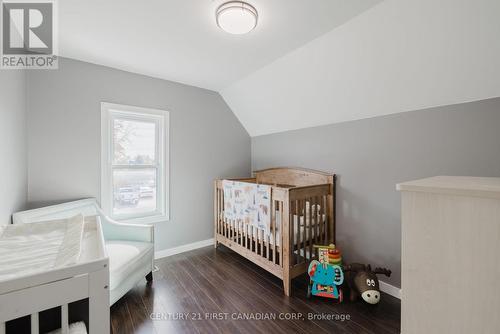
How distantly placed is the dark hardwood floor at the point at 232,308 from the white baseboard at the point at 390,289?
0.04 meters

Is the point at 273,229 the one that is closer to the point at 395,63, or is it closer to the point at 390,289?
the point at 390,289

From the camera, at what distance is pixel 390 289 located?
1960mm

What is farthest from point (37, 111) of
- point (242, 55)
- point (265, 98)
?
point (265, 98)

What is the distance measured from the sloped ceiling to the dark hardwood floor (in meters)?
1.79

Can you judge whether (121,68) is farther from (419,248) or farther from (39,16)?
(419,248)

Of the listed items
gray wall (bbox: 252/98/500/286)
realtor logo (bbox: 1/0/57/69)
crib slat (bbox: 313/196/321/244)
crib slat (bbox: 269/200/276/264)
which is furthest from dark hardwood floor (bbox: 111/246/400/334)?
realtor logo (bbox: 1/0/57/69)

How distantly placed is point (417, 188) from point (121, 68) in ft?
9.68

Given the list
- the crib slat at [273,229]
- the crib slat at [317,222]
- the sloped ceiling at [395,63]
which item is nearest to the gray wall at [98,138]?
the sloped ceiling at [395,63]

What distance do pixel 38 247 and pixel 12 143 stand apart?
113 centimetres

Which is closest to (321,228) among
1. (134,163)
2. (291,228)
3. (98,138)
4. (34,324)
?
(291,228)

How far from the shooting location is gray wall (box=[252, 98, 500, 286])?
1.55m

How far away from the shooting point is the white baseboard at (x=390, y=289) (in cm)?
190

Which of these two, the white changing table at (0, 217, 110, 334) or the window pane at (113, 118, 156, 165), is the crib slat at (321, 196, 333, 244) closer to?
the white changing table at (0, 217, 110, 334)

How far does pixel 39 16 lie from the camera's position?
5.21 ft
